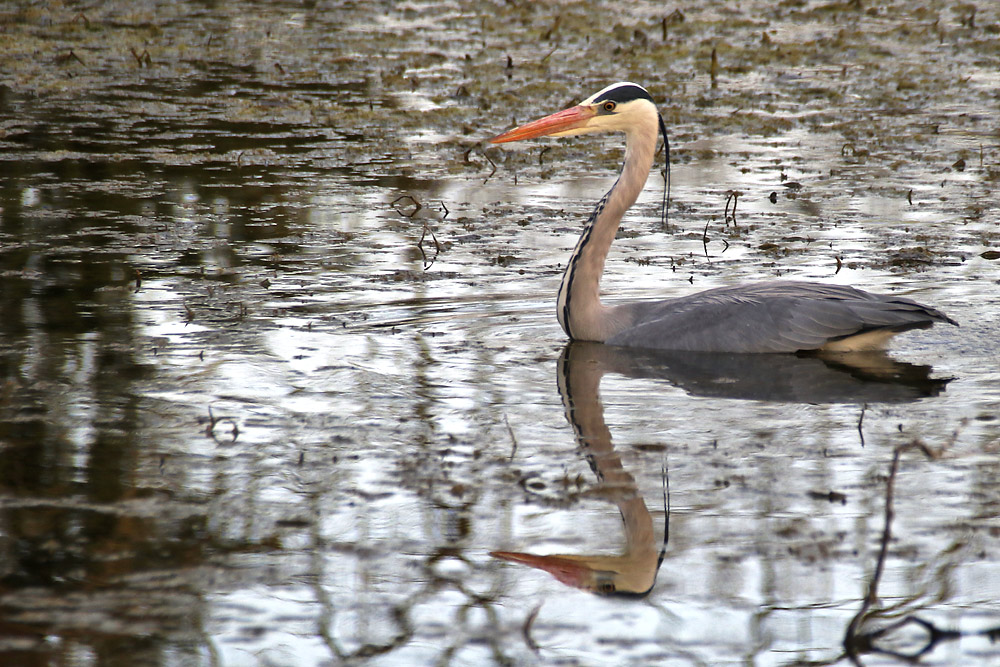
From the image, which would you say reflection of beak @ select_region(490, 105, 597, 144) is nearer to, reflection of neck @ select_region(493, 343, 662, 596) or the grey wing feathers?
the grey wing feathers

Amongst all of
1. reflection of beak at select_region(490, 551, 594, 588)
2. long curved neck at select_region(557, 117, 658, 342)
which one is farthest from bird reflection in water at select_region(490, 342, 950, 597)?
reflection of beak at select_region(490, 551, 594, 588)

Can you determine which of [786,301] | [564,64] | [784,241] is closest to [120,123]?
[564,64]

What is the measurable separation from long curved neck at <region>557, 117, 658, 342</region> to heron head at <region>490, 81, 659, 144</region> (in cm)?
5

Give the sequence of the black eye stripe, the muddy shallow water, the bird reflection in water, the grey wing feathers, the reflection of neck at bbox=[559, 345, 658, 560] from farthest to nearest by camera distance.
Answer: the black eye stripe
the grey wing feathers
the bird reflection in water
the reflection of neck at bbox=[559, 345, 658, 560]
the muddy shallow water

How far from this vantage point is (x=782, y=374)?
613cm

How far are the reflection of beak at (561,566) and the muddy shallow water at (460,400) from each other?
15 mm

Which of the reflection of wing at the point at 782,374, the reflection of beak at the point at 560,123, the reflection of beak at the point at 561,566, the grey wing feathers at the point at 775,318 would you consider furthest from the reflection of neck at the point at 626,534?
the reflection of beak at the point at 560,123

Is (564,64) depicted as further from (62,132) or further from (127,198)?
(127,198)

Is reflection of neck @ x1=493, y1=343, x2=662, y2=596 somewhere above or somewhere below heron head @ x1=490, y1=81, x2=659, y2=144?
Result: below

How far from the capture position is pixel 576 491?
15.1 ft

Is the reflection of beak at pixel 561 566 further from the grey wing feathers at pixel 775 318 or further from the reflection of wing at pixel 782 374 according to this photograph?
the grey wing feathers at pixel 775 318

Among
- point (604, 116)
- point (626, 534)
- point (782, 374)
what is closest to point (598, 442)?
point (626, 534)

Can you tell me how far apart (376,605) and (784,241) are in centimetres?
525

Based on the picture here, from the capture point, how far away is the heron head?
263 inches
